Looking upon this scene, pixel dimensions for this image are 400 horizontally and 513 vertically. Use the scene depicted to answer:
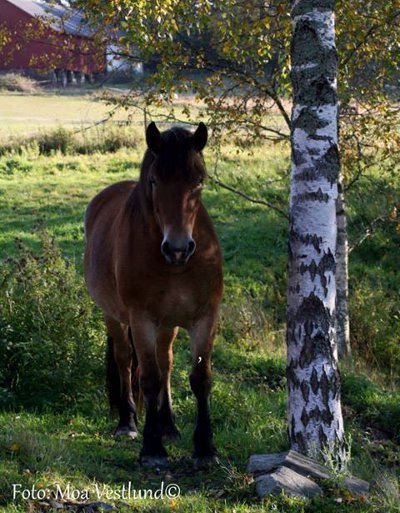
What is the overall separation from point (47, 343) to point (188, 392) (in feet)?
4.60

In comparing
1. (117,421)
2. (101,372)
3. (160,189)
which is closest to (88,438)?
(117,421)

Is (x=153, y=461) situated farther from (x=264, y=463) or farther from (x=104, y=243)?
(x=104, y=243)

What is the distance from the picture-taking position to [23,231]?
13.8 m

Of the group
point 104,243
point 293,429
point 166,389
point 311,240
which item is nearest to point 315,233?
point 311,240

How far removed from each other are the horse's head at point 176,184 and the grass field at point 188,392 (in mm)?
1427

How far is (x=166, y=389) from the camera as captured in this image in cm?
648

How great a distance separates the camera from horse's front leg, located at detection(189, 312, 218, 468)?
550cm

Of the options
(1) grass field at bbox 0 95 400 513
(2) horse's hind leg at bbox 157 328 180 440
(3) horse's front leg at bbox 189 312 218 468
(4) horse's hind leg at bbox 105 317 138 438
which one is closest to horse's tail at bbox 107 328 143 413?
(4) horse's hind leg at bbox 105 317 138 438

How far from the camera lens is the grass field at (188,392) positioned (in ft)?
14.9

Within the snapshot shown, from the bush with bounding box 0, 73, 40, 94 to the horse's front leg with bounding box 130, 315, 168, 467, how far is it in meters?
42.5

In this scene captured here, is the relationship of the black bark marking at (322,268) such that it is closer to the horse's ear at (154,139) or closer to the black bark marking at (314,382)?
the black bark marking at (314,382)

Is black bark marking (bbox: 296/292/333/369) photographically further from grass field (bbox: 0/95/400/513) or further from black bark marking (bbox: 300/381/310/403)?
grass field (bbox: 0/95/400/513)

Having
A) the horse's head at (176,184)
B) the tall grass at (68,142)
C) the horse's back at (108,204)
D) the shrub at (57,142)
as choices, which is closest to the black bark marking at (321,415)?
the horse's head at (176,184)

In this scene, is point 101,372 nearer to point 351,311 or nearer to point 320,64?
point 320,64
